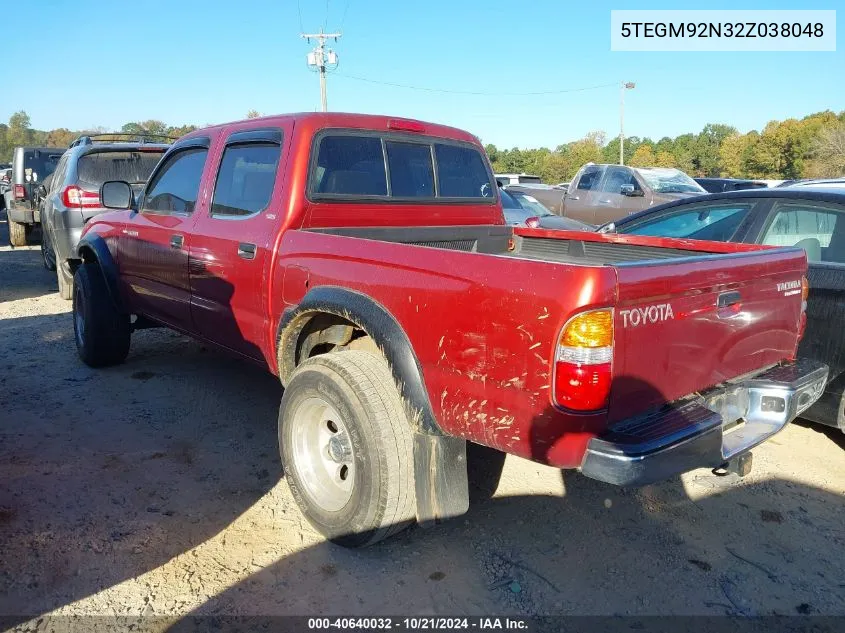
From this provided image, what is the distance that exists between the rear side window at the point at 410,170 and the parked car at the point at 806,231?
181 cm

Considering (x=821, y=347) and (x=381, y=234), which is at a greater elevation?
(x=381, y=234)

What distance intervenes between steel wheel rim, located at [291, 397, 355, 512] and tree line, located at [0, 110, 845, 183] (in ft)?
110

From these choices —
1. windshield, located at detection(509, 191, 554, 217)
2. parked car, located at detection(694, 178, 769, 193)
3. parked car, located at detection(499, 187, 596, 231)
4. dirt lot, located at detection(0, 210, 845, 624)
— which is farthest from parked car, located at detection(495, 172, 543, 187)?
dirt lot, located at detection(0, 210, 845, 624)

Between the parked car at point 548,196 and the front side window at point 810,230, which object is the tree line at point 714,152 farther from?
the front side window at point 810,230

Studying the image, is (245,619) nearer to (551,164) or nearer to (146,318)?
(146,318)

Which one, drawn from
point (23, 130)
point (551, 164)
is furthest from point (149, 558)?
point (23, 130)

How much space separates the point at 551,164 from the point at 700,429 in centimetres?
6180

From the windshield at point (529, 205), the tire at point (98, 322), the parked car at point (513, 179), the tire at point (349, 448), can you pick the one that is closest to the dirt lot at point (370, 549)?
the tire at point (349, 448)

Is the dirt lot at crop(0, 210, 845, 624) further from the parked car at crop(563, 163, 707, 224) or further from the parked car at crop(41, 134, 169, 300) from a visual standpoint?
the parked car at crop(563, 163, 707, 224)

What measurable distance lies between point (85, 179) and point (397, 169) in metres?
4.99

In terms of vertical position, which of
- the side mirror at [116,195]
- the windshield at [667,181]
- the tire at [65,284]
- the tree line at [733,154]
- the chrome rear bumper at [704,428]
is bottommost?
the chrome rear bumper at [704,428]

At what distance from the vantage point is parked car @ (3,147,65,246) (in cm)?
1173

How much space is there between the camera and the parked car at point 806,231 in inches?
146

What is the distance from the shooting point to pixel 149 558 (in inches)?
116
